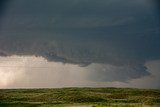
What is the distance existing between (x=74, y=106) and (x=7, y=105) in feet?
52.7

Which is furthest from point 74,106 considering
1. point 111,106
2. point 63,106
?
point 111,106

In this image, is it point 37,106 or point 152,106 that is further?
point 37,106

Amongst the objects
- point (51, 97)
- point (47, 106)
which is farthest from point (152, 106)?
point (51, 97)

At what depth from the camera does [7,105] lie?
240ft

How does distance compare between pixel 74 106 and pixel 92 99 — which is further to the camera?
pixel 92 99

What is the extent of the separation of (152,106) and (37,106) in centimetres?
2481

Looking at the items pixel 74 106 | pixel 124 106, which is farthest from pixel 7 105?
pixel 124 106

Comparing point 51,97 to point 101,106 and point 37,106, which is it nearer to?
point 37,106

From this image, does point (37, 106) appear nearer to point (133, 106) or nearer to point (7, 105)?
point (7, 105)

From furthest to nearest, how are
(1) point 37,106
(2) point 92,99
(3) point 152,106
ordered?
(2) point 92,99 → (1) point 37,106 → (3) point 152,106

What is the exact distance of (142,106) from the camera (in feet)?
216

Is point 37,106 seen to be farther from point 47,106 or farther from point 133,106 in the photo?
point 133,106

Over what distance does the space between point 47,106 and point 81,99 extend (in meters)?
21.6

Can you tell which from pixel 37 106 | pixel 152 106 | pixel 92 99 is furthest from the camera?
pixel 92 99
